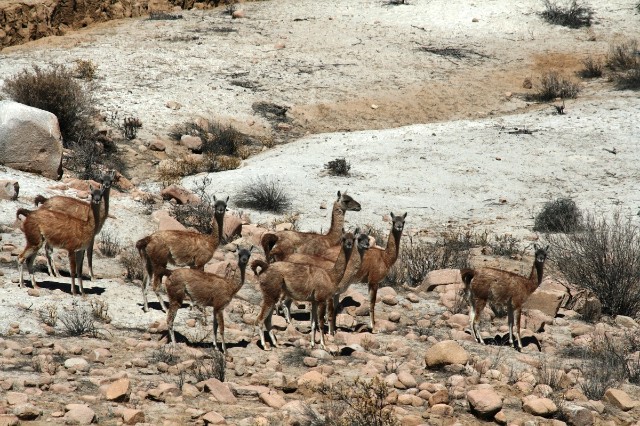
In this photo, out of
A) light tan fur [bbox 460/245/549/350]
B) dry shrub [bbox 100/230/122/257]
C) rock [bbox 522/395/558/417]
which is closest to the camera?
rock [bbox 522/395/558/417]

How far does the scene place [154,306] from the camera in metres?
13.8

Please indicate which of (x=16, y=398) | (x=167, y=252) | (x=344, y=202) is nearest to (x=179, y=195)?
(x=344, y=202)

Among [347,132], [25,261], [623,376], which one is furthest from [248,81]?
[623,376]

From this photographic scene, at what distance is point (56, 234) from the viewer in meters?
13.7

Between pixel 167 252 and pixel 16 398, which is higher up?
pixel 16 398

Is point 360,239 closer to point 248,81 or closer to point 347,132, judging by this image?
point 347,132

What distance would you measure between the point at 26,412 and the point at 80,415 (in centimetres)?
51

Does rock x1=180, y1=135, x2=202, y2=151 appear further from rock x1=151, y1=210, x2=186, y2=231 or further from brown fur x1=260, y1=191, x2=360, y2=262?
brown fur x1=260, y1=191, x2=360, y2=262

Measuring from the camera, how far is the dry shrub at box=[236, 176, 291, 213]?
2105 centimetres

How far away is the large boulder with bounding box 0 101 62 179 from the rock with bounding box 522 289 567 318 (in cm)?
1144

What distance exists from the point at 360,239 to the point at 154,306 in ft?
10.9

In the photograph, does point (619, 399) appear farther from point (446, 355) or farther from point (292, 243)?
point (292, 243)

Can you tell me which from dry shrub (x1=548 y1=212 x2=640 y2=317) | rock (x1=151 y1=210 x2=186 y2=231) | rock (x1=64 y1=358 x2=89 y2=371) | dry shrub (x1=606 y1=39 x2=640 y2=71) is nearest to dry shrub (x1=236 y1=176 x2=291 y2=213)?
rock (x1=151 y1=210 x2=186 y2=231)

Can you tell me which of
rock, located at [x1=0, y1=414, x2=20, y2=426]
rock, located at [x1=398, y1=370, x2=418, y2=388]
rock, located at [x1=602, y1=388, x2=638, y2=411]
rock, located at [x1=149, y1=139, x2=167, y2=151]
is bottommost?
rock, located at [x1=149, y1=139, x2=167, y2=151]
